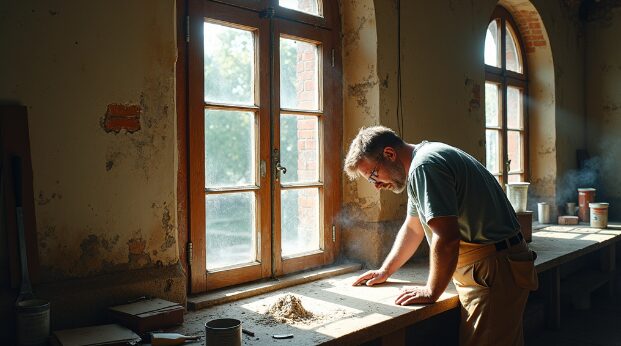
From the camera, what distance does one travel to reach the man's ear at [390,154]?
261cm

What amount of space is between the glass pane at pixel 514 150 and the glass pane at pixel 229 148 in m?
3.57

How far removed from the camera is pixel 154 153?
2461 mm

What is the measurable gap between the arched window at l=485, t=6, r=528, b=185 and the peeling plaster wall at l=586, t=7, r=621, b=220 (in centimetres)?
105

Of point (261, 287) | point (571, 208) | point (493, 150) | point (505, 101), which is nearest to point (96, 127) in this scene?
point (261, 287)

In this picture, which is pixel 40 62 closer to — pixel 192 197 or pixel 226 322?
pixel 192 197

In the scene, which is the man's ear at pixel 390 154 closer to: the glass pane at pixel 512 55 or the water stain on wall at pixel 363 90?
the water stain on wall at pixel 363 90

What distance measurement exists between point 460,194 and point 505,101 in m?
3.30

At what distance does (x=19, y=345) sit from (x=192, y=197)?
3.52 feet

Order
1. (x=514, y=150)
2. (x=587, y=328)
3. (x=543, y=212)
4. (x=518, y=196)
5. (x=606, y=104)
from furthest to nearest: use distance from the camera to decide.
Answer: (x=606, y=104), (x=514, y=150), (x=543, y=212), (x=587, y=328), (x=518, y=196)

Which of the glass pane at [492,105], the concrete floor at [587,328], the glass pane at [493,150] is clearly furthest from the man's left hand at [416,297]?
the glass pane at [492,105]

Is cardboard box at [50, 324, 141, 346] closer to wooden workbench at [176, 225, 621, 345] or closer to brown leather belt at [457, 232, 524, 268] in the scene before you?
wooden workbench at [176, 225, 621, 345]

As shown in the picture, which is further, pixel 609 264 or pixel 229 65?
pixel 609 264

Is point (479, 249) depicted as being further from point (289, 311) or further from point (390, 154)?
point (289, 311)

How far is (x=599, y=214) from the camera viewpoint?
528 cm
